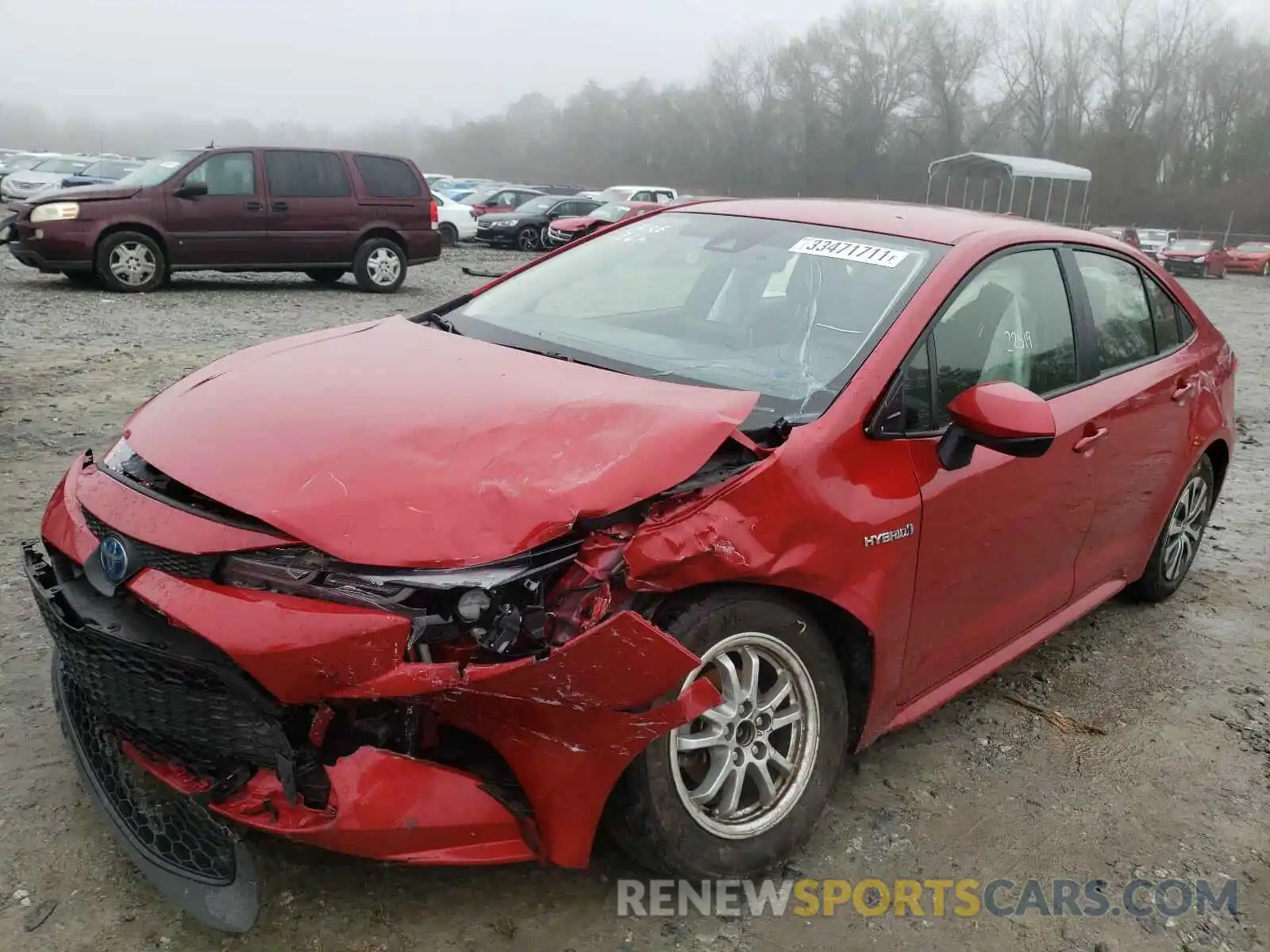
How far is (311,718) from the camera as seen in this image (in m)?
2.09

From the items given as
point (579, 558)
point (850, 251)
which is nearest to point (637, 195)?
point (850, 251)

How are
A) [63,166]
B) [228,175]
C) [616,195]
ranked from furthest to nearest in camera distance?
[616,195] → [63,166] → [228,175]

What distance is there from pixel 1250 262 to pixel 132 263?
33189 millimetres

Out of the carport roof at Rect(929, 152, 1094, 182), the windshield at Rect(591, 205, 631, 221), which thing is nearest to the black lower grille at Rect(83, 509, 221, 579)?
the windshield at Rect(591, 205, 631, 221)

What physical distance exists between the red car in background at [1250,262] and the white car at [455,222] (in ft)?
80.2

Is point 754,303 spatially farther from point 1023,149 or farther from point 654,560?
point 1023,149

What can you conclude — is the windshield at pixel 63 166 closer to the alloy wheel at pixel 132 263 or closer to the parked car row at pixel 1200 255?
the alloy wheel at pixel 132 263

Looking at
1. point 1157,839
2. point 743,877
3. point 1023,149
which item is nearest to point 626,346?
point 743,877

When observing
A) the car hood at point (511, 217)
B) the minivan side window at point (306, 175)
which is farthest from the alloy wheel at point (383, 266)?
the car hood at point (511, 217)

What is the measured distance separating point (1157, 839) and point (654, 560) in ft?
5.86

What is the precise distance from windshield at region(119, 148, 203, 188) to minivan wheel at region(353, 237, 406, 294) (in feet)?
7.01

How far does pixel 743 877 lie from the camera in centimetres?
251

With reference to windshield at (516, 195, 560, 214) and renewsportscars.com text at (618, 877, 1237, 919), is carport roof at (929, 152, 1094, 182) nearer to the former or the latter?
windshield at (516, 195, 560, 214)

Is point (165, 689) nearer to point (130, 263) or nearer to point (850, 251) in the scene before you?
point (850, 251)
